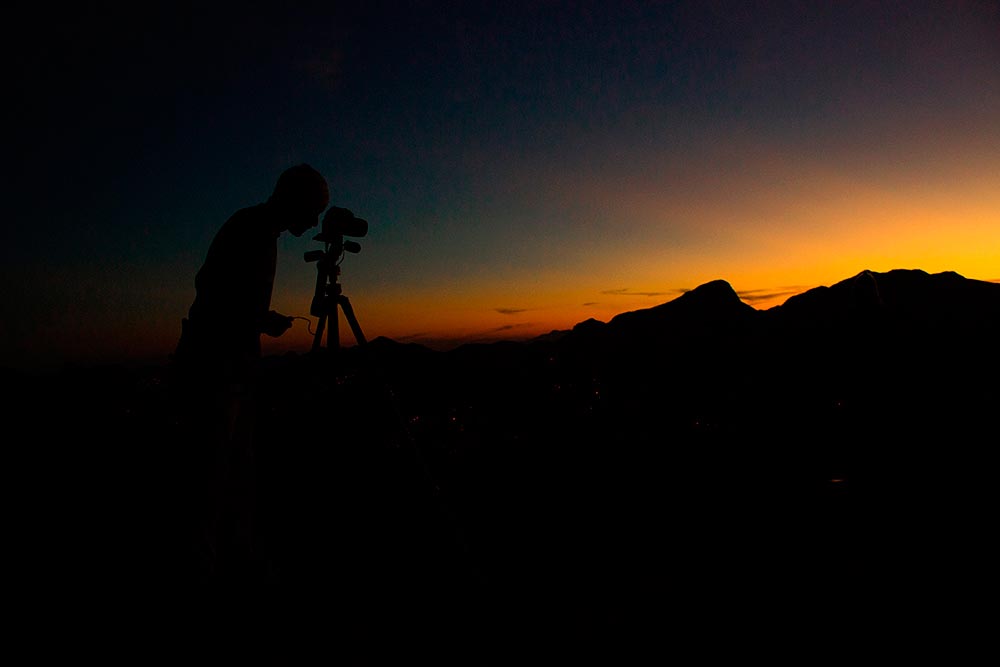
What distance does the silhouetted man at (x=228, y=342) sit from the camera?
7.60ft

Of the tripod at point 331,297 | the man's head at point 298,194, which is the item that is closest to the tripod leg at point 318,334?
the tripod at point 331,297

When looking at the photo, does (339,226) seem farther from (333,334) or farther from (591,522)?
(591,522)

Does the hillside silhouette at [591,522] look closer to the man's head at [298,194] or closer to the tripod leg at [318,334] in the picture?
the tripod leg at [318,334]

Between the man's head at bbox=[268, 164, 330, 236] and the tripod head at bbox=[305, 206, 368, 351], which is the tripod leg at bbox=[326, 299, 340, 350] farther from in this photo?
the man's head at bbox=[268, 164, 330, 236]

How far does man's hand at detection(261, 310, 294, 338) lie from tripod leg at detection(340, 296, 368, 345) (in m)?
0.39

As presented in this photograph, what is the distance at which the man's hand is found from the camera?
2.58m

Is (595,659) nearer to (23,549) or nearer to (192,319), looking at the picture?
(192,319)

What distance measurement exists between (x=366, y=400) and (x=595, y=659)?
1948mm

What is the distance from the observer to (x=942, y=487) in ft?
12.2

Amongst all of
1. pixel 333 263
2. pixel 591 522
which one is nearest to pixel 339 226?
pixel 333 263

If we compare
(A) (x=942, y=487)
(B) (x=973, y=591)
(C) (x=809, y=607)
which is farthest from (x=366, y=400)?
(A) (x=942, y=487)

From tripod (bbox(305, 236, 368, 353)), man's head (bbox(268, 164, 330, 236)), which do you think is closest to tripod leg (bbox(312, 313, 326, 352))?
tripod (bbox(305, 236, 368, 353))

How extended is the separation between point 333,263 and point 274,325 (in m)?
0.58

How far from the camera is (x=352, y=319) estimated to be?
292 cm
